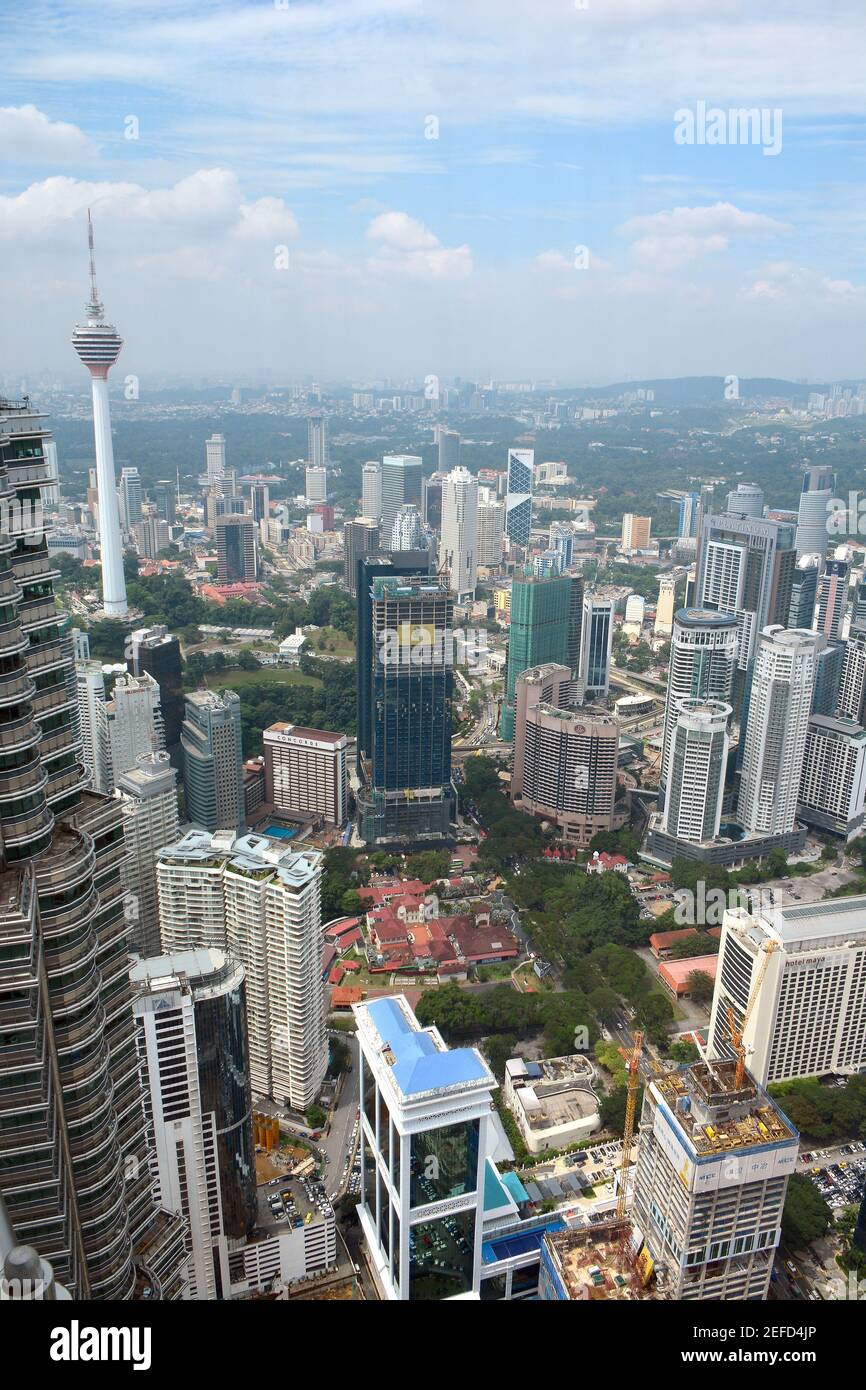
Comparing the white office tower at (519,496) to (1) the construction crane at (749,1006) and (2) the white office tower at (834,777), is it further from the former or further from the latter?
(1) the construction crane at (749,1006)

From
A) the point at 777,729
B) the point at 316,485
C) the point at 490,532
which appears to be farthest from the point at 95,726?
the point at 316,485

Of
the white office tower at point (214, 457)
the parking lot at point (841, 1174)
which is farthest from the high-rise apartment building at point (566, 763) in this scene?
the white office tower at point (214, 457)

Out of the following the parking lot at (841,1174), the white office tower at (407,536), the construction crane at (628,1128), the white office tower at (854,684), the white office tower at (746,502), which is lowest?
the parking lot at (841,1174)

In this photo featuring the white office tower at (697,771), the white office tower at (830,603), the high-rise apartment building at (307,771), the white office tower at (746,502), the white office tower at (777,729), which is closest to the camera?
the white office tower at (697,771)

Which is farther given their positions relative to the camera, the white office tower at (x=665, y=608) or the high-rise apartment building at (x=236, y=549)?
the high-rise apartment building at (x=236, y=549)
